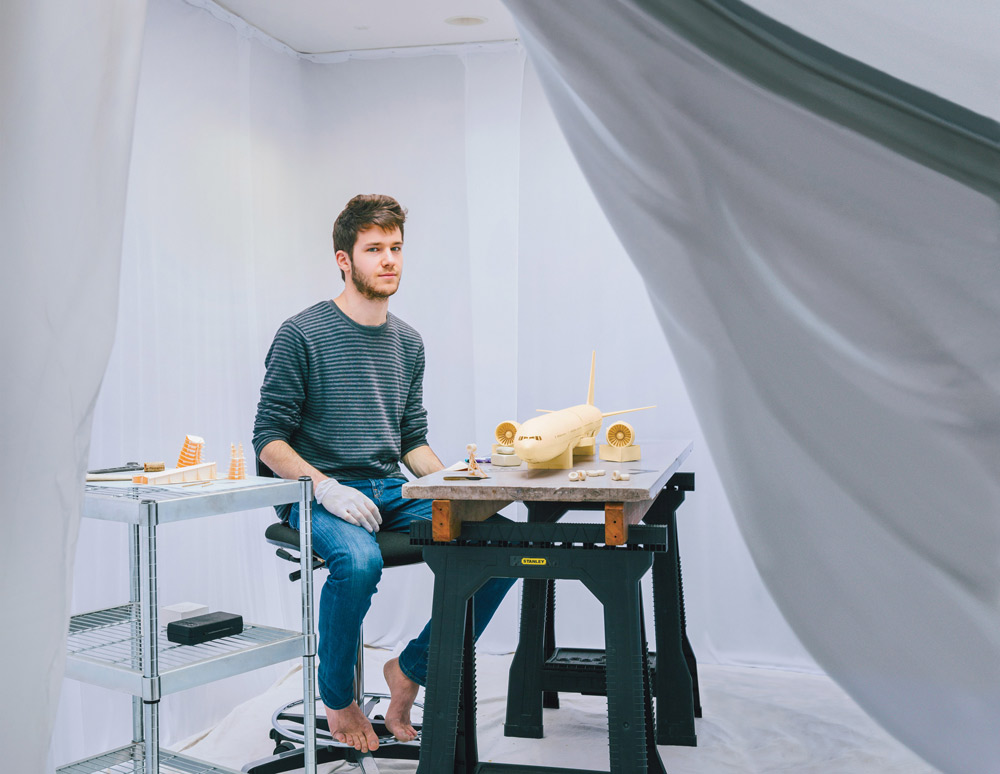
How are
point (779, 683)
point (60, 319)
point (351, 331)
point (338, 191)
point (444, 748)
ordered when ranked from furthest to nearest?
point (338, 191), point (779, 683), point (351, 331), point (444, 748), point (60, 319)

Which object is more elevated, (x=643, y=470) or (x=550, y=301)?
(x=550, y=301)

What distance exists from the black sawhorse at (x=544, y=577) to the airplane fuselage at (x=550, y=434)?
0.47 ft

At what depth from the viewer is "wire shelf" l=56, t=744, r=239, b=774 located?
1.82 meters

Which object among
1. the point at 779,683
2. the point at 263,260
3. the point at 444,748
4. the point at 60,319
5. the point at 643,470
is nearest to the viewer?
the point at 60,319

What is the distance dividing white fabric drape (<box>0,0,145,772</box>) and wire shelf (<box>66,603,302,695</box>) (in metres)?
0.69

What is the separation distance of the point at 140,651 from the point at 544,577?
2.44 ft

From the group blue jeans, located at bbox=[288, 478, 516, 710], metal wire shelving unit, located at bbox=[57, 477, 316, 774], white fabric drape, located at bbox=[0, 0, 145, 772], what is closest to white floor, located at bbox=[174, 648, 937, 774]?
blue jeans, located at bbox=[288, 478, 516, 710]

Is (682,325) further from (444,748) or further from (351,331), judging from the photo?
(351,331)

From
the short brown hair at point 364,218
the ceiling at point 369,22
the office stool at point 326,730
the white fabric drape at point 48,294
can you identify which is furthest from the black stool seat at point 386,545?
the ceiling at point 369,22

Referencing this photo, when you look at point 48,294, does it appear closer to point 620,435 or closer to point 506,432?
point 506,432

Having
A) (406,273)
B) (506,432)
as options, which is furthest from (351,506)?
(406,273)

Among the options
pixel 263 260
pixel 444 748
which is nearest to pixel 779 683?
pixel 444 748

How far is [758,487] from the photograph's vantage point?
714 millimetres

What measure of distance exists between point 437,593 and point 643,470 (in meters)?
0.48
